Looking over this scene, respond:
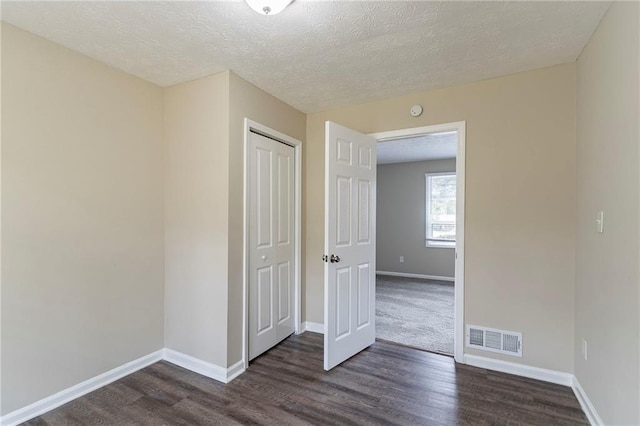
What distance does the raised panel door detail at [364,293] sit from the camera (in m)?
2.99

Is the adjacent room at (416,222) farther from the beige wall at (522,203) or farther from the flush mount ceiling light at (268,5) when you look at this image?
the flush mount ceiling light at (268,5)

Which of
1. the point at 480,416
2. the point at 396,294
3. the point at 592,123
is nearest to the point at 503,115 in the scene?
the point at 592,123

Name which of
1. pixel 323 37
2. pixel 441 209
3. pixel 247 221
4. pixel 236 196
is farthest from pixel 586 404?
pixel 441 209

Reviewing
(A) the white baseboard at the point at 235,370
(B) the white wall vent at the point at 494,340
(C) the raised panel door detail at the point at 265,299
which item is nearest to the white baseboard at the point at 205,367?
(A) the white baseboard at the point at 235,370

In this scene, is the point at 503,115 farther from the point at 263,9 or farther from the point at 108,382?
the point at 108,382

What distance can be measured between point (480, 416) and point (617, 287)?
1149 millimetres

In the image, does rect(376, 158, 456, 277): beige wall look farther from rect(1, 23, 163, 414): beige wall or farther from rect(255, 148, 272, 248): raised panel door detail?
rect(1, 23, 163, 414): beige wall

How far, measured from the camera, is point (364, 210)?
305 centimetres

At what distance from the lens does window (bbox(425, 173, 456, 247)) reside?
6449 mm

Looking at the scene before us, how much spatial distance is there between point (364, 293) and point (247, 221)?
134 centimetres

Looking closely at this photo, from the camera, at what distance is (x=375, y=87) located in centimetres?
289

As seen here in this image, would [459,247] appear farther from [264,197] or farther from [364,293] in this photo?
[264,197]

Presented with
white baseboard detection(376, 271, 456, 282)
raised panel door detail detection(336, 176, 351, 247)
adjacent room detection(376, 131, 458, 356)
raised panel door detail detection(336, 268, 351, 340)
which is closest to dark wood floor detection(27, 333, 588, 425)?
raised panel door detail detection(336, 268, 351, 340)

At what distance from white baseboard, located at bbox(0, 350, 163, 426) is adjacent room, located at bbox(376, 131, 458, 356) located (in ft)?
10.5
